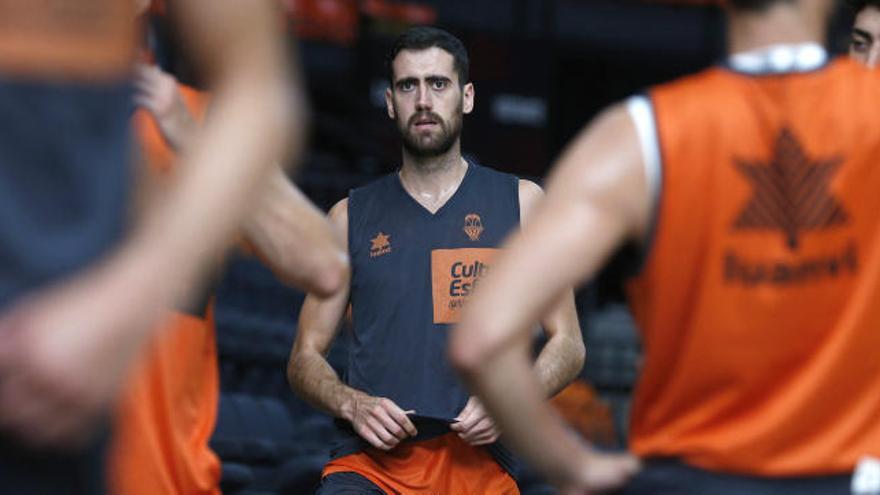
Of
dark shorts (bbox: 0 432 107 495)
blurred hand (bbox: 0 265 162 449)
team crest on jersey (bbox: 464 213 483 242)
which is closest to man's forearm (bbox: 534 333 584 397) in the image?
team crest on jersey (bbox: 464 213 483 242)

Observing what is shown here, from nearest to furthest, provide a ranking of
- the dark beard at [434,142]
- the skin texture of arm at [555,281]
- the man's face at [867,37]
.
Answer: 1. the skin texture of arm at [555,281]
2. the man's face at [867,37]
3. the dark beard at [434,142]

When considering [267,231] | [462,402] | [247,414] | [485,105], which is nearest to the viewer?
[267,231]

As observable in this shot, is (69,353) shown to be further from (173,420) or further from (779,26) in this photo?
(173,420)

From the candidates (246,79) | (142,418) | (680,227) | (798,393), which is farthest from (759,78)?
(142,418)

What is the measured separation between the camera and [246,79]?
1.46 meters

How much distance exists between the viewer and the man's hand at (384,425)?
498 centimetres

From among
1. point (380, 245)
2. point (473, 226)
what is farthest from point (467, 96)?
point (380, 245)

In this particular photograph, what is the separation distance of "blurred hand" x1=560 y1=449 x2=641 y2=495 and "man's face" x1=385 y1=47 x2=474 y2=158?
10.1ft

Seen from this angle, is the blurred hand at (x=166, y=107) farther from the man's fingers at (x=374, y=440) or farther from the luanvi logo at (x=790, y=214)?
the man's fingers at (x=374, y=440)

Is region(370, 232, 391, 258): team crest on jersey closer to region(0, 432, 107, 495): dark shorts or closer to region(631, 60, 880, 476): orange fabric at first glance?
region(631, 60, 880, 476): orange fabric

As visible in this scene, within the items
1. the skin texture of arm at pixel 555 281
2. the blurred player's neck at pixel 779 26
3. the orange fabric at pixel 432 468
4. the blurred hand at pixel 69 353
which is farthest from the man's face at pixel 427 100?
the blurred hand at pixel 69 353

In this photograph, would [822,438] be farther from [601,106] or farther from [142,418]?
[601,106]

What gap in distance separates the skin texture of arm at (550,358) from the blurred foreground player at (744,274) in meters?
2.38

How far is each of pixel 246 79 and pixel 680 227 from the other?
48.0 inches
